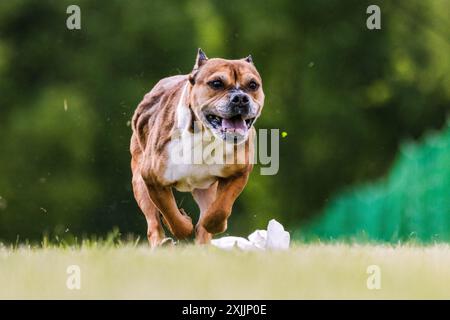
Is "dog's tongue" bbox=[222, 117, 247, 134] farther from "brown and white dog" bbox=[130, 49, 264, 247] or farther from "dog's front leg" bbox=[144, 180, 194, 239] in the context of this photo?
"dog's front leg" bbox=[144, 180, 194, 239]

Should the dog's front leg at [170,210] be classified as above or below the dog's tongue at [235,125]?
below

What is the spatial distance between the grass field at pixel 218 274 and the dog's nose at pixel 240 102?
746 millimetres

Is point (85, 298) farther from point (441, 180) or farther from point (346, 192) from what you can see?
point (346, 192)

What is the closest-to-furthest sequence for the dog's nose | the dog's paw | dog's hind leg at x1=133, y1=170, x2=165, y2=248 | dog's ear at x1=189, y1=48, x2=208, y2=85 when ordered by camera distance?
1. the dog's nose
2. dog's ear at x1=189, y1=48, x2=208, y2=85
3. the dog's paw
4. dog's hind leg at x1=133, y1=170, x2=165, y2=248

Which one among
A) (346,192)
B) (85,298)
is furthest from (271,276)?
(346,192)

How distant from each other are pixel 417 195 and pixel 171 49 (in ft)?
10.0

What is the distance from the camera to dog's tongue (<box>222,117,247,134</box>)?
16.9ft

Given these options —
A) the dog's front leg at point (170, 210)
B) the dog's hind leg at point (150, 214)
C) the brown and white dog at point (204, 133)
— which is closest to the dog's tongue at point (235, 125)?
the brown and white dog at point (204, 133)

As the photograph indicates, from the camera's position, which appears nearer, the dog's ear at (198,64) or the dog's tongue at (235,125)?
the dog's tongue at (235,125)

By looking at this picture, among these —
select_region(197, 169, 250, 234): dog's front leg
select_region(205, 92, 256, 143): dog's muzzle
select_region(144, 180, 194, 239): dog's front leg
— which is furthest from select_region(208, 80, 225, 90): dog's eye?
select_region(144, 180, 194, 239): dog's front leg

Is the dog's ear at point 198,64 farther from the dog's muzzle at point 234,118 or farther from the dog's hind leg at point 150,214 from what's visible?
the dog's hind leg at point 150,214

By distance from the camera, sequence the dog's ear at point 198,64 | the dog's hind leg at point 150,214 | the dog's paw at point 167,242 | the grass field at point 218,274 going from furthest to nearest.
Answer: the dog's hind leg at point 150,214, the dog's paw at point 167,242, the dog's ear at point 198,64, the grass field at point 218,274

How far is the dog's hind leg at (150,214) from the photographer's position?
5883 millimetres

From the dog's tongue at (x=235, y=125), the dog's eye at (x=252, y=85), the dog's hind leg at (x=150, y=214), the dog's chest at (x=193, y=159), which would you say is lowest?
the dog's hind leg at (x=150, y=214)
